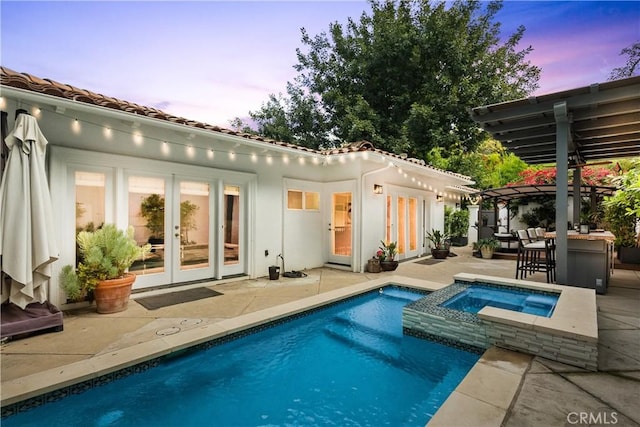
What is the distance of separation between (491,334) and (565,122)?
3.60 meters

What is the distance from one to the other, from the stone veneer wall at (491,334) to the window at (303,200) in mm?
4197

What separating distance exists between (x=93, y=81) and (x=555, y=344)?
1500 centimetres

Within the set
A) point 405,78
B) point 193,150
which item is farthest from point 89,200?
point 405,78

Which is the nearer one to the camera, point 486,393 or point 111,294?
point 486,393

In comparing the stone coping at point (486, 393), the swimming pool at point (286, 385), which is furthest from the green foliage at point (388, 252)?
the stone coping at point (486, 393)

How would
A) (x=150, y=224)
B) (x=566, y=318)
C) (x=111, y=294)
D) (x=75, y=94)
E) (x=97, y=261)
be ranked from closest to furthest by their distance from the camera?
(x=566, y=318)
(x=75, y=94)
(x=97, y=261)
(x=111, y=294)
(x=150, y=224)

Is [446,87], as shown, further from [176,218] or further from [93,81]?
[93,81]

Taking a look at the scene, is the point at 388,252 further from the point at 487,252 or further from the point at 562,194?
the point at 487,252

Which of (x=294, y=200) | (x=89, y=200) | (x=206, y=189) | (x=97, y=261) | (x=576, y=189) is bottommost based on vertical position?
(x=97, y=261)

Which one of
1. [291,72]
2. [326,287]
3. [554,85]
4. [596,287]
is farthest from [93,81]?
[554,85]

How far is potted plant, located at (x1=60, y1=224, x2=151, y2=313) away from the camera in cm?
417

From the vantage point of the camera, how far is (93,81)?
11.2 metres

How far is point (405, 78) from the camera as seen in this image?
12.4 meters

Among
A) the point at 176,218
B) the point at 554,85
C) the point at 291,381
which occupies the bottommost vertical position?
the point at 291,381
